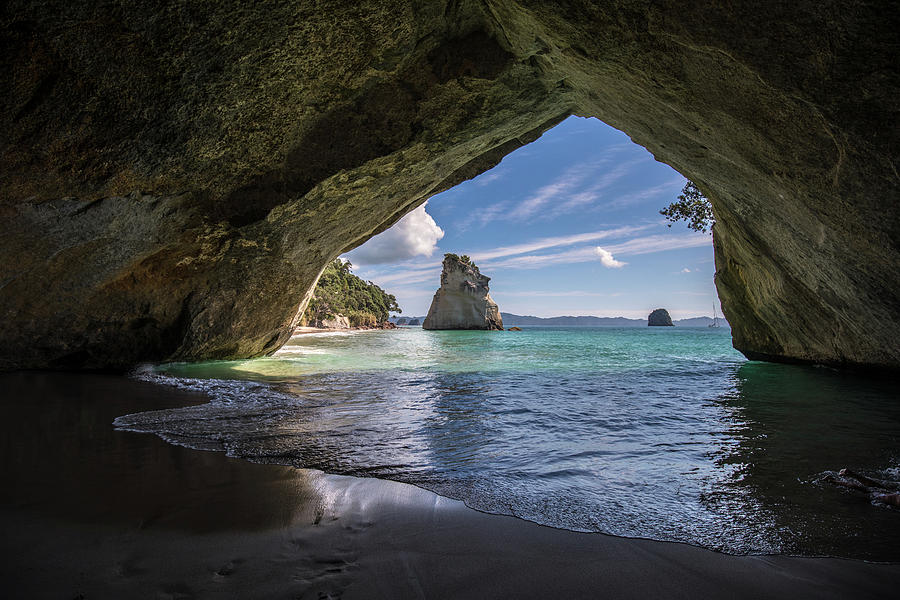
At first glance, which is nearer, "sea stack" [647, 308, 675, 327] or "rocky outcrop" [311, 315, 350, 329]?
"rocky outcrop" [311, 315, 350, 329]

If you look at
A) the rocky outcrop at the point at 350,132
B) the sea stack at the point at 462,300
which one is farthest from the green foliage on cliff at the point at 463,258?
the rocky outcrop at the point at 350,132

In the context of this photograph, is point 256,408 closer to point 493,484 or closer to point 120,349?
point 493,484

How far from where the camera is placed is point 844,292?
6.74m

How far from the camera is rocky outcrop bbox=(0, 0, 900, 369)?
3770 mm

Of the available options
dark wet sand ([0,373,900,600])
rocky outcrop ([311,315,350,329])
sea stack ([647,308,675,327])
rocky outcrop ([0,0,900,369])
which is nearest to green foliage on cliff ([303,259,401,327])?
rocky outcrop ([311,315,350,329])

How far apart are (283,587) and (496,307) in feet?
228

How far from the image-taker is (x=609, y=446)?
162 inches

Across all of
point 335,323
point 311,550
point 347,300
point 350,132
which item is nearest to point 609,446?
point 311,550

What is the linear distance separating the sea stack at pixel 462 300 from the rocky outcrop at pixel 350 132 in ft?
177

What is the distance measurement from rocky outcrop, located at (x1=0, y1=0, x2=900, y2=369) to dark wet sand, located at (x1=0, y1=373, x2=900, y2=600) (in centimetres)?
362

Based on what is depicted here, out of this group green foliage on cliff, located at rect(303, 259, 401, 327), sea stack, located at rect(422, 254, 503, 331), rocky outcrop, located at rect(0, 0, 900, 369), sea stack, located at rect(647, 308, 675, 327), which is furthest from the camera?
sea stack, located at rect(647, 308, 675, 327)

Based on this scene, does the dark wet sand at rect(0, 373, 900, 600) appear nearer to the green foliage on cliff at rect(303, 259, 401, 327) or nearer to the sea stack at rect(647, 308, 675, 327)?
the green foliage on cliff at rect(303, 259, 401, 327)

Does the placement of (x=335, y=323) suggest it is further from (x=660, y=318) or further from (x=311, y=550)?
(x=660, y=318)

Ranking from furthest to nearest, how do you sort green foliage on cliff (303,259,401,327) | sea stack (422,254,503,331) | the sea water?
sea stack (422,254,503,331), green foliage on cliff (303,259,401,327), the sea water
